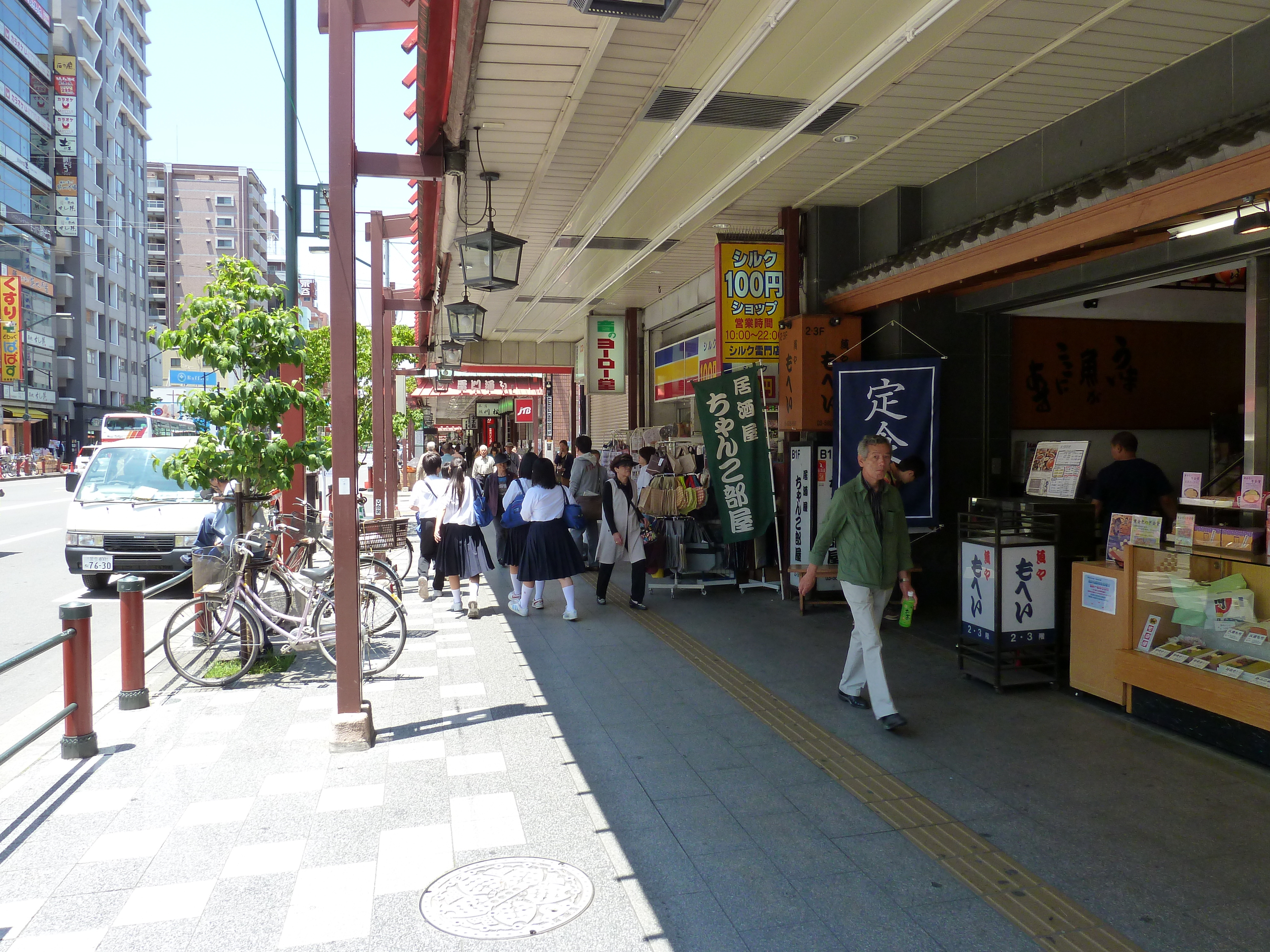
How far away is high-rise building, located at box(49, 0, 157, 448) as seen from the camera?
52719 mm

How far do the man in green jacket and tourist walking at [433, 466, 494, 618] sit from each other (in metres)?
4.40

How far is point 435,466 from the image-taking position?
9031mm

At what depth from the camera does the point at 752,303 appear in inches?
370

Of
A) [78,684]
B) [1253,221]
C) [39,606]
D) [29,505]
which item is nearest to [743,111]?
[1253,221]

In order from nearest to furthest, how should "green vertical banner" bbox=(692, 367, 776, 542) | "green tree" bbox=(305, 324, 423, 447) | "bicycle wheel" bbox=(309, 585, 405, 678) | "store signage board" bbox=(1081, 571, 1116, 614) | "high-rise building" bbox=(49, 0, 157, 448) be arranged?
"store signage board" bbox=(1081, 571, 1116, 614)
"bicycle wheel" bbox=(309, 585, 405, 678)
"green vertical banner" bbox=(692, 367, 776, 542)
"green tree" bbox=(305, 324, 423, 447)
"high-rise building" bbox=(49, 0, 157, 448)

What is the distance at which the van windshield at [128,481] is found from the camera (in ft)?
35.2

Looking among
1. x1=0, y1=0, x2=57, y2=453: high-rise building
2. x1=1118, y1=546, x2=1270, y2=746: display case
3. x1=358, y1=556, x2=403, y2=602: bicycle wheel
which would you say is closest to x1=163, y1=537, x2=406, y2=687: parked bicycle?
x1=358, y1=556, x2=403, y2=602: bicycle wheel

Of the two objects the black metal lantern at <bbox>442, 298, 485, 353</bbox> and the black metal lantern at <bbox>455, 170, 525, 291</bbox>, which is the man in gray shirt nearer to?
the black metal lantern at <bbox>442, 298, 485, 353</bbox>

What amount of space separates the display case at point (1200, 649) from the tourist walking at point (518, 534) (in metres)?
5.35

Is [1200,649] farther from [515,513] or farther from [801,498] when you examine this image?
[515,513]

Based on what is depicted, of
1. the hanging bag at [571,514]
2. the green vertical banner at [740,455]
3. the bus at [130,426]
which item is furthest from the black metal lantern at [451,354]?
the bus at [130,426]

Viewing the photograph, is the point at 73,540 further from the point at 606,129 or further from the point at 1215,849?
the point at 1215,849

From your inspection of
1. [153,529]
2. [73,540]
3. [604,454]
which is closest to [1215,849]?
[153,529]

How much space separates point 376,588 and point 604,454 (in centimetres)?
1226
